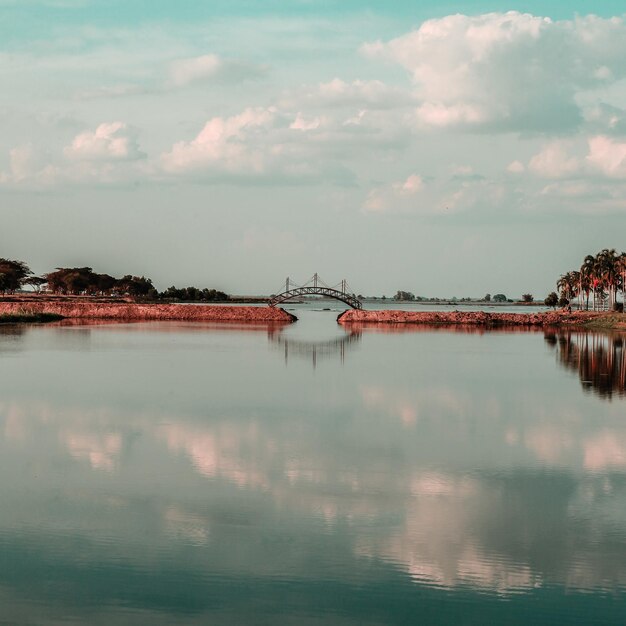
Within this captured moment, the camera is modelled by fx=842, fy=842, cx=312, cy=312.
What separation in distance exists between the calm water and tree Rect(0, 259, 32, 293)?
393 ft

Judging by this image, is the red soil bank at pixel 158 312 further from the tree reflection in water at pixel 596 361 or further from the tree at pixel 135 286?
the tree at pixel 135 286

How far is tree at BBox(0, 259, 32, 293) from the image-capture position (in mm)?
144250

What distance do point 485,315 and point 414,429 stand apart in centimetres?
8060

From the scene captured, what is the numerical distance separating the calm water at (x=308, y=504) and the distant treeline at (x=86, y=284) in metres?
118

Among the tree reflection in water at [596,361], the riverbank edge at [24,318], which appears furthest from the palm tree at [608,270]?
the riverbank edge at [24,318]

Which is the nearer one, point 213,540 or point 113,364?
point 213,540

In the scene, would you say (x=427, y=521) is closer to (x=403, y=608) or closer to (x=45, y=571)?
(x=403, y=608)

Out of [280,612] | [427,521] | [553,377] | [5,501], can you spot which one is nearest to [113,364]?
[553,377]

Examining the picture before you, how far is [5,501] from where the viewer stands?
554 inches

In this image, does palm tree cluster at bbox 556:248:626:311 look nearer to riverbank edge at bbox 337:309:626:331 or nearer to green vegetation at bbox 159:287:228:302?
riverbank edge at bbox 337:309:626:331

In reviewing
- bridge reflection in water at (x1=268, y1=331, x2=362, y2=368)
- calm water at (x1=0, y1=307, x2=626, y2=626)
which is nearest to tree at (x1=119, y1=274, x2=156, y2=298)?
bridge reflection in water at (x1=268, y1=331, x2=362, y2=368)

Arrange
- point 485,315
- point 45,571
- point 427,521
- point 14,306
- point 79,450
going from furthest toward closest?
point 485,315, point 14,306, point 79,450, point 427,521, point 45,571

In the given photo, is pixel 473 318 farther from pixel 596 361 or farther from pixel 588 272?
pixel 596 361

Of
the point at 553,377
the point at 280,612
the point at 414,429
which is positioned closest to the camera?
the point at 280,612
